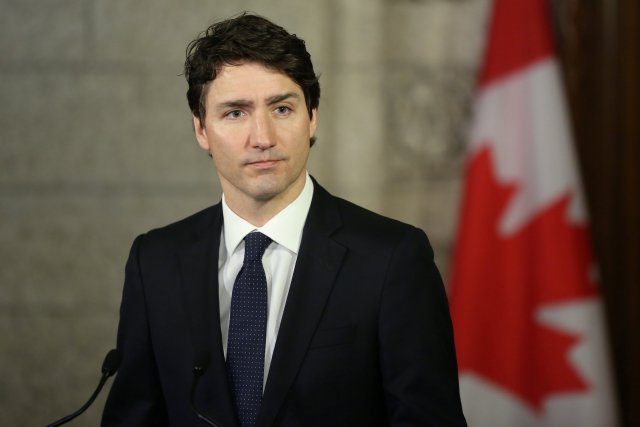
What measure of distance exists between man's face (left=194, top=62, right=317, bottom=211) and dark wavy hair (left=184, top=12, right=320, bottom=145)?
0.02 m

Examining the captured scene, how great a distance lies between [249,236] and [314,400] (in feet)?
1.07

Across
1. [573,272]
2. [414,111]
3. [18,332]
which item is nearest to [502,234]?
[573,272]

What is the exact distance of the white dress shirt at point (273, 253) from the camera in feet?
5.15

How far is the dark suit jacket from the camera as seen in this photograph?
4.77 ft

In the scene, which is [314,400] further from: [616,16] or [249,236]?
[616,16]

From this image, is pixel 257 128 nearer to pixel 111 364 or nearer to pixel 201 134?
pixel 201 134

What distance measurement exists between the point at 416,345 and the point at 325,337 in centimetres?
16

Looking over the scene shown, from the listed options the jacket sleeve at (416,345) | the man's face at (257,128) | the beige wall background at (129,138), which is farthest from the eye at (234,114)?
the beige wall background at (129,138)

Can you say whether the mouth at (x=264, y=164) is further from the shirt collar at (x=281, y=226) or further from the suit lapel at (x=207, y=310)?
the suit lapel at (x=207, y=310)

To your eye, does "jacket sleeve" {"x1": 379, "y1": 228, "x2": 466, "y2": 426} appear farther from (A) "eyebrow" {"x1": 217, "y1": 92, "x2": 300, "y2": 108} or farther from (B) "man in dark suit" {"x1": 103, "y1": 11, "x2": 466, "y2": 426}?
(A) "eyebrow" {"x1": 217, "y1": 92, "x2": 300, "y2": 108}

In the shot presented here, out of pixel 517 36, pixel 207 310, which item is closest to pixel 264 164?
pixel 207 310

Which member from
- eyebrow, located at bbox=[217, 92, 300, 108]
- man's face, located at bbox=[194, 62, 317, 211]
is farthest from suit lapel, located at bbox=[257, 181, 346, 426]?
eyebrow, located at bbox=[217, 92, 300, 108]

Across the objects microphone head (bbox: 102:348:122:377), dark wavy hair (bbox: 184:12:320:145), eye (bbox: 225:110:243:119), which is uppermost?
dark wavy hair (bbox: 184:12:320:145)

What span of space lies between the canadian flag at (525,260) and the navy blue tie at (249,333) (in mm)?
1397
